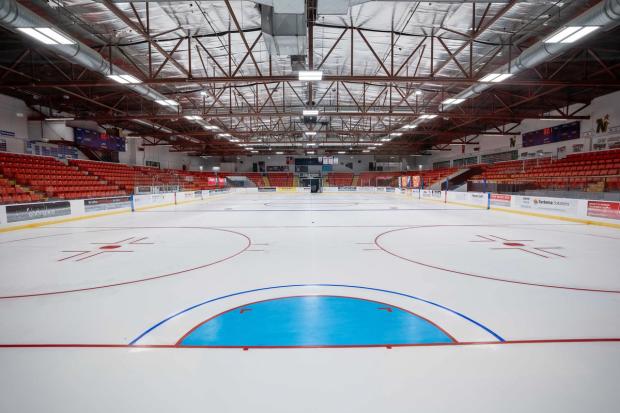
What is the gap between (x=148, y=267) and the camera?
17.6ft

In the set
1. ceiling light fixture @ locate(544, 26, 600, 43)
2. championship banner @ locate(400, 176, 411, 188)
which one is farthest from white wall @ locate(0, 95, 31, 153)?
championship banner @ locate(400, 176, 411, 188)

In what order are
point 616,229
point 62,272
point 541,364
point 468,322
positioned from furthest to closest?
point 616,229 < point 62,272 < point 468,322 < point 541,364

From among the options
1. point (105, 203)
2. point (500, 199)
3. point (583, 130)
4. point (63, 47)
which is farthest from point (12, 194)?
point (583, 130)

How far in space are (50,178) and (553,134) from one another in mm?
33006

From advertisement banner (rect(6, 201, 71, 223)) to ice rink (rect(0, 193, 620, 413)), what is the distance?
496 centimetres

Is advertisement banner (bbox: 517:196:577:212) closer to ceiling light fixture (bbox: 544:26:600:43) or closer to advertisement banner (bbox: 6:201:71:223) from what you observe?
ceiling light fixture (bbox: 544:26:600:43)

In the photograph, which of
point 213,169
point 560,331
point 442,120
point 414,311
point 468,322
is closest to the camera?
point 560,331

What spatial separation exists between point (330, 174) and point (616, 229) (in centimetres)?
4012

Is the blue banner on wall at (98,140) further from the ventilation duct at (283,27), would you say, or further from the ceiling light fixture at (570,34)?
the ceiling light fixture at (570,34)

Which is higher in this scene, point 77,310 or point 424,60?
point 424,60

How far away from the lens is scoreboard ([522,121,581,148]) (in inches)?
790

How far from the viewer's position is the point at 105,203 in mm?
14211

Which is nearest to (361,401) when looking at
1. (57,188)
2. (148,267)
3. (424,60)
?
(148,267)

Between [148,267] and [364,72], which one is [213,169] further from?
[148,267]
